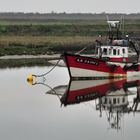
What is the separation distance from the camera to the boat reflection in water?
112 feet

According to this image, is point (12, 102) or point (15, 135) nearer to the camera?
point (15, 135)

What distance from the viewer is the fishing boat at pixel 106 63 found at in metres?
45.5

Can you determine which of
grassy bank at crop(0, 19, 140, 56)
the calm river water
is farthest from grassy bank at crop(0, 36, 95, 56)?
the calm river water

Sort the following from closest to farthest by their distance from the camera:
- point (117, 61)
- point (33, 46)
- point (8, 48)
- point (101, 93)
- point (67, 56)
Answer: point (101, 93)
point (67, 56)
point (117, 61)
point (8, 48)
point (33, 46)

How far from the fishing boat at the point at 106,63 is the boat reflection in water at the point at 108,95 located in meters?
0.60

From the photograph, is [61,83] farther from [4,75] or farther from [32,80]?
[4,75]

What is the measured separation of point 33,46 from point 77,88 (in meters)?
37.8

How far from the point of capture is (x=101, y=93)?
133 feet

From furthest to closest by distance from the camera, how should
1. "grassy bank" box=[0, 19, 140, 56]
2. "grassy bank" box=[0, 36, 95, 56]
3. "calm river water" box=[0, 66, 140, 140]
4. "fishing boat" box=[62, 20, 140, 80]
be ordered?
"grassy bank" box=[0, 19, 140, 56], "grassy bank" box=[0, 36, 95, 56], "fishing boat" box=[62, 20, 140, 80], "calm river water" box=[0, 66, 140, 140]

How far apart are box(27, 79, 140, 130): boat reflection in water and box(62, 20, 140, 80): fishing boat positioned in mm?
604

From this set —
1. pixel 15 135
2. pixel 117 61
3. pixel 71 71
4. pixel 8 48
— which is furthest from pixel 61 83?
pixel 8 48

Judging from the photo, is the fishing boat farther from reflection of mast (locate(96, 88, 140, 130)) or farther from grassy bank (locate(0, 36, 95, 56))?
grassy bank (locate(0, 36, 95, 56))

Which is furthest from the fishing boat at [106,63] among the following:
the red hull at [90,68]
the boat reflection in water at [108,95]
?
the boat reflection in water at [108,95]

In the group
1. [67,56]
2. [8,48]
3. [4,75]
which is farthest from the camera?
[8,48]
